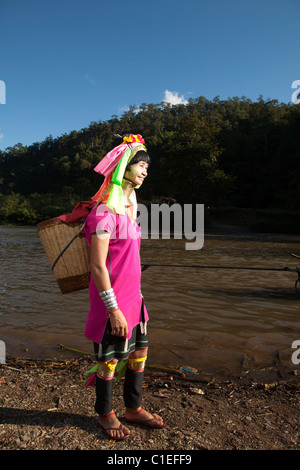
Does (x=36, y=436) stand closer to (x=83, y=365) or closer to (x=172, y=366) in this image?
(x=83, y=365)

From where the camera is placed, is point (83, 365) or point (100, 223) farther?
point (83, 365)

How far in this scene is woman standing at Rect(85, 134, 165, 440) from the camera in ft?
6.22

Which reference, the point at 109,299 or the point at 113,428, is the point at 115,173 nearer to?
the point at 109,299

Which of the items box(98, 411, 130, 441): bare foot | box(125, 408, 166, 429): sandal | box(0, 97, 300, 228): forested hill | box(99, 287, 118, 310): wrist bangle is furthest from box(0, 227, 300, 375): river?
box(0, 97, 300, 228): forested hill

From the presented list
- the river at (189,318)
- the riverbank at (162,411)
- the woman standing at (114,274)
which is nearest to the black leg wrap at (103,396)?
the woman standing at (114,274)

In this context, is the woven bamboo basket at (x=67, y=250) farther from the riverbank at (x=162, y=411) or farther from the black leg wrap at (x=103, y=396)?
the riverbank at (x=162, y=411)

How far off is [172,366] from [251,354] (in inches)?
36.8

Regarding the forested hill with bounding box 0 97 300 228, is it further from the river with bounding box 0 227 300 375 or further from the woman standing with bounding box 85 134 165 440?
the woman standing with bounding box 85 134 165 440

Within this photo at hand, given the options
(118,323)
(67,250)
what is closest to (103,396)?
(118,323)

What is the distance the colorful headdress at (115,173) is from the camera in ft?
6.53

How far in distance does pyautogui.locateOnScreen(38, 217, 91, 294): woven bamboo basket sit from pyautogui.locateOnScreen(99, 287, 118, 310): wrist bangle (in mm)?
394

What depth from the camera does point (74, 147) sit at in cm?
8506

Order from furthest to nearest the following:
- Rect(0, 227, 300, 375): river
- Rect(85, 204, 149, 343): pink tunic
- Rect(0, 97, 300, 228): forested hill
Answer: Rect(0, 97, 300, 228): forested hill < Rect(0, 227, 300, 375): river < Rect(85, 204, 149, 343): pink tunic
